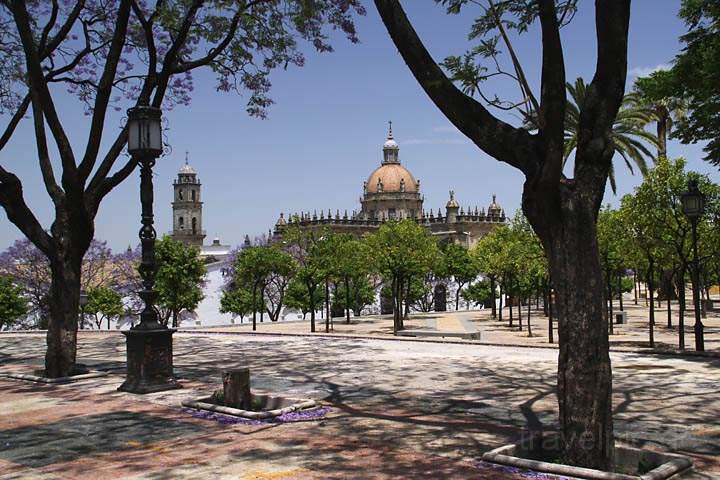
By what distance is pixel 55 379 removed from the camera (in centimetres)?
1280

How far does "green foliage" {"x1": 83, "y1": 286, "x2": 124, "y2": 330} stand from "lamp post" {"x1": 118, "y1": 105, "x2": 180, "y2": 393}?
35836 mm

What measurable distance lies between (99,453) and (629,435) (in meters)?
5.72

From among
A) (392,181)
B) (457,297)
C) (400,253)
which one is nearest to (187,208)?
(392,181)

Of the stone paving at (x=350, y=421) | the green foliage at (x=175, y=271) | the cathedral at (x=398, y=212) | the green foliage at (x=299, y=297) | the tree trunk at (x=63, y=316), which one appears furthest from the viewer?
the cathedral at (x=398, y=212)

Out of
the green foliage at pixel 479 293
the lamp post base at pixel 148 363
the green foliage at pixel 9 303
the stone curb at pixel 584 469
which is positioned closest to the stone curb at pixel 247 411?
the lamp post base at pixel 148 363

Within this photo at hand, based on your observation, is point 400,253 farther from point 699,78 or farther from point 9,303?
point 9,303

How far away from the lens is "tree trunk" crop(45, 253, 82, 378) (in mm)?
13133

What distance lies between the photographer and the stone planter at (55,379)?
12.8 m

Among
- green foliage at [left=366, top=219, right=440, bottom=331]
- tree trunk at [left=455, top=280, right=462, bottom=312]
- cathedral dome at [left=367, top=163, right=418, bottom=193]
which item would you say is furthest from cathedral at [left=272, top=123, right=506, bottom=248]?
green foliage at [left=366, top=219, right=440, bottom=331]

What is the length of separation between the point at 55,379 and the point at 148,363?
257cm

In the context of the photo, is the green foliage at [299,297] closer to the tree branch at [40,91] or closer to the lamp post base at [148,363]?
the tree branch at [40,91]

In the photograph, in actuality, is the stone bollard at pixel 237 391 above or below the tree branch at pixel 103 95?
below

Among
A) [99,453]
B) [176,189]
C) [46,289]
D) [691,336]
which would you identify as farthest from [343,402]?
[176,189]

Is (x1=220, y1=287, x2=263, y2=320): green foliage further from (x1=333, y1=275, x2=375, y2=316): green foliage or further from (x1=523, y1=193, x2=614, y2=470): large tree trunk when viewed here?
(x1=523, y1=193, x2=614, y2=470): large tree trunk
